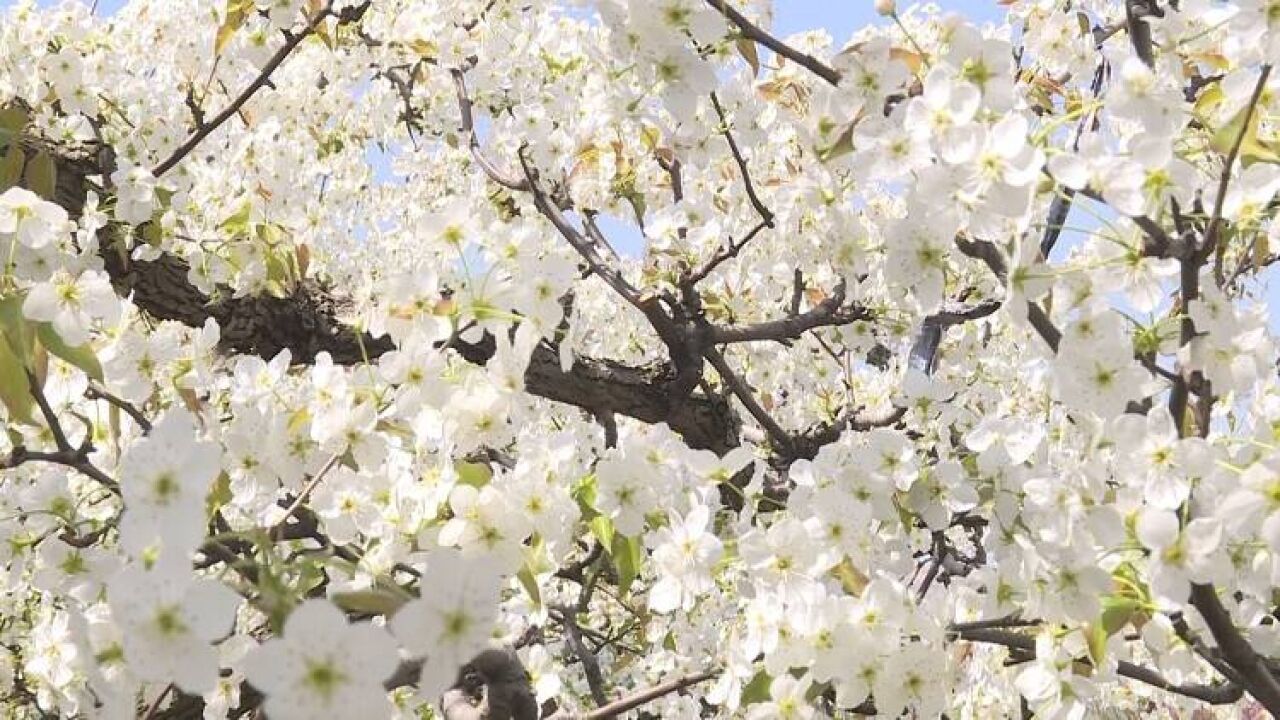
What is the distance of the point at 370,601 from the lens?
3.42 ft

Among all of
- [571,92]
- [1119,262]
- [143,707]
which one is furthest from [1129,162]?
[571,92]

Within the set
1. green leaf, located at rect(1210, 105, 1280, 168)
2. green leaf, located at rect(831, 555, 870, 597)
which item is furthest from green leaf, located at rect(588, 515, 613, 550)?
green leaf, located at rect(1210, 105, 1280, 168)

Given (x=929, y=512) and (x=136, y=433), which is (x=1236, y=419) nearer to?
(x=929, y=512)

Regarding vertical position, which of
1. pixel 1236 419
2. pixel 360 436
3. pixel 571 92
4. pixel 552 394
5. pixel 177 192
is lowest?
pixel 1236 419

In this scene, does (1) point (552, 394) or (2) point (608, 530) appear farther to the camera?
(1) point (552, 394)

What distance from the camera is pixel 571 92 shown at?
11.9ft

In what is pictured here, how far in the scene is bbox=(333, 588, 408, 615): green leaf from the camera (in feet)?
3.41

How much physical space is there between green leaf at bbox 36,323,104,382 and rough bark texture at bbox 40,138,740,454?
1.17m

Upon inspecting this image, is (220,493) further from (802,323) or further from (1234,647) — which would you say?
(802,323)

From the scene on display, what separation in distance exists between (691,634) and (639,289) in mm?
863

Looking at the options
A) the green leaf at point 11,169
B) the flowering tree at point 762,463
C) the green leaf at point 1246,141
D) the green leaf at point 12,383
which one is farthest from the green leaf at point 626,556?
the green leaf at point 11,169

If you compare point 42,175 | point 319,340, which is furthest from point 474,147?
point 42,175

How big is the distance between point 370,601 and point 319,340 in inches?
80.2

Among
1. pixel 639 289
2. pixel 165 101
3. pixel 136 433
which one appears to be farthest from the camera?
pixel 165 101
